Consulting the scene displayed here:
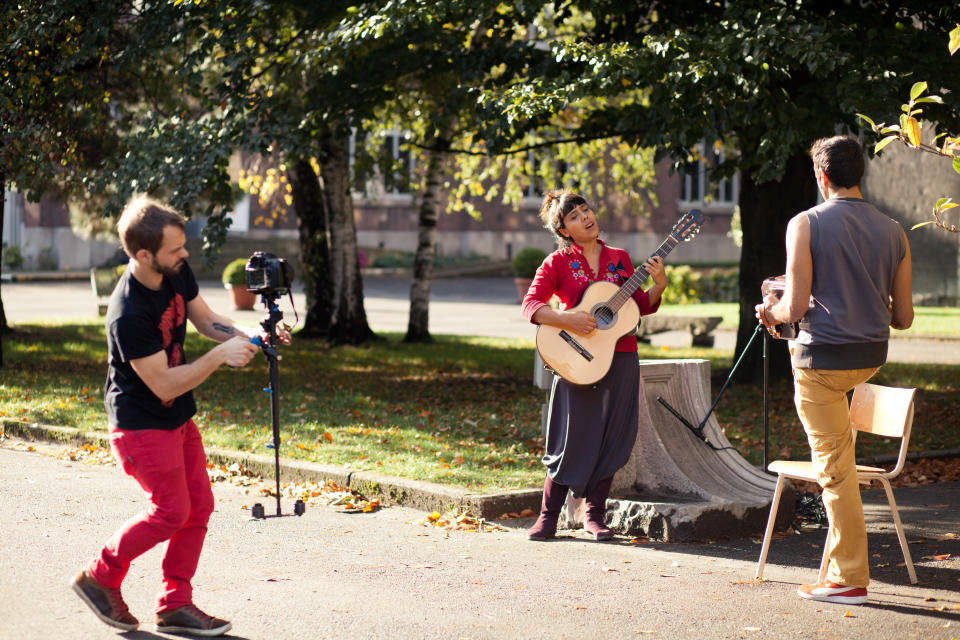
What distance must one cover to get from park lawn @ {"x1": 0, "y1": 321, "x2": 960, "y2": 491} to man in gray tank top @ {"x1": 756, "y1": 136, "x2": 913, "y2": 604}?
284 centimetres

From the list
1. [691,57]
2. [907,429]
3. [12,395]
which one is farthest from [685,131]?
[12,395]

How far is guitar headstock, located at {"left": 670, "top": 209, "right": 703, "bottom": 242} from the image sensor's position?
6.53 m

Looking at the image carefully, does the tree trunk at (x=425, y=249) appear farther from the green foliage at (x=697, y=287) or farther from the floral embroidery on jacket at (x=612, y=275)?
the floral embroidery on jacket at (x=612, y=275)

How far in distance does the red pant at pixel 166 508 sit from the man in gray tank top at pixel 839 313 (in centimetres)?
258

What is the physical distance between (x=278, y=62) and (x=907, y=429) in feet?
29.5

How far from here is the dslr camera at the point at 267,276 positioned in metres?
4.96

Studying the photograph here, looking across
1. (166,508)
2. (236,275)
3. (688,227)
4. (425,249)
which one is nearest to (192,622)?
(166,508)

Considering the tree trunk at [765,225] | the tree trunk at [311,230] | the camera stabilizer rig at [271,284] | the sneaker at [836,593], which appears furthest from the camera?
the tree trunk at [311,230]

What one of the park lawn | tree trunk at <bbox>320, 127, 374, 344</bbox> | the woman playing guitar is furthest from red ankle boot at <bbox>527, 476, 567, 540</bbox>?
tree trunk at <bbox>320, 127, 374, 344</bbox>

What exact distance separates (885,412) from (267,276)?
2911 mm

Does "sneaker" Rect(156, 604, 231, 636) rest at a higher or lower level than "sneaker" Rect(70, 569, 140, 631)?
lower

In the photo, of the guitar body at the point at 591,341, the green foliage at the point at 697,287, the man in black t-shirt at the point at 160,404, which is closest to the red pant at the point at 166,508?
the man in black t-shirt at the point at 160,404

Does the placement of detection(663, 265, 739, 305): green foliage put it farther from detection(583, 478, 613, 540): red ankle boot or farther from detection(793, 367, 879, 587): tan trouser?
detection(793, 367, 879, 587): tan trouser

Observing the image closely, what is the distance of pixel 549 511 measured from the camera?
6.85 m
